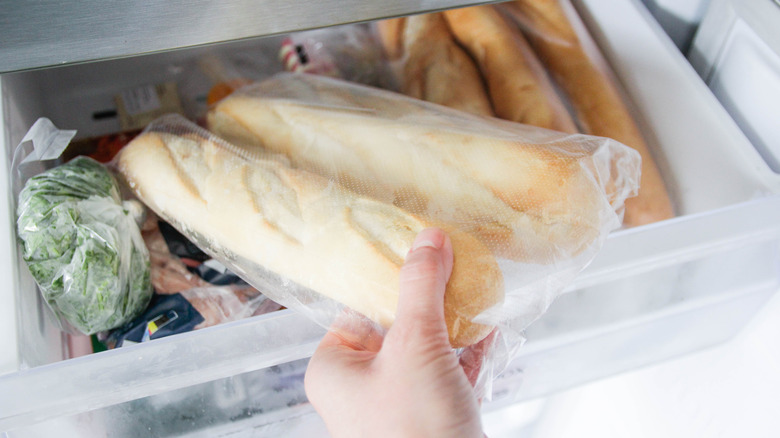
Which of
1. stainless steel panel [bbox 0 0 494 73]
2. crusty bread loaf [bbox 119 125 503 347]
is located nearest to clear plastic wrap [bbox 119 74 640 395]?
crusty bread loaf [bbox 119 125 503 347]

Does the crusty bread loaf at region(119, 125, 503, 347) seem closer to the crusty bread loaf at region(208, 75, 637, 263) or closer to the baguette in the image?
the crusty bread loaf at region(208, 75, 637, 263)

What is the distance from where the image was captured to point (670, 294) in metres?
0.65

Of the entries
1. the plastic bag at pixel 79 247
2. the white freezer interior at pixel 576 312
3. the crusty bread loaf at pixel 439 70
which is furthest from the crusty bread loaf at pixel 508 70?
the plastic bag at pixel 79 247

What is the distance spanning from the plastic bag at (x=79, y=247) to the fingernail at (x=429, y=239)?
329 mm

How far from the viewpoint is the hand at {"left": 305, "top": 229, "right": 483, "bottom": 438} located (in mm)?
426

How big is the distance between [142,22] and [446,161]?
0.32m

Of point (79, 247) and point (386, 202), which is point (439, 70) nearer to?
point (386, 202)

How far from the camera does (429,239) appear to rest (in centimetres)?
47

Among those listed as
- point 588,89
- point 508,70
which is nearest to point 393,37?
point 508,70

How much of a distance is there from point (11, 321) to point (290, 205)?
28 cm

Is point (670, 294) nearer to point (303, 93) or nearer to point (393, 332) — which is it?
point (393, 332)

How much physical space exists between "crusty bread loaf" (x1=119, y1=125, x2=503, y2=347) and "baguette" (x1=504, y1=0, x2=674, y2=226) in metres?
0.31

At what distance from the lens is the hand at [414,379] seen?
426 millimetres

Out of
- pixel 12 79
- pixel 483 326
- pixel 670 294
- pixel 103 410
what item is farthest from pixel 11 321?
pixel 670 294
